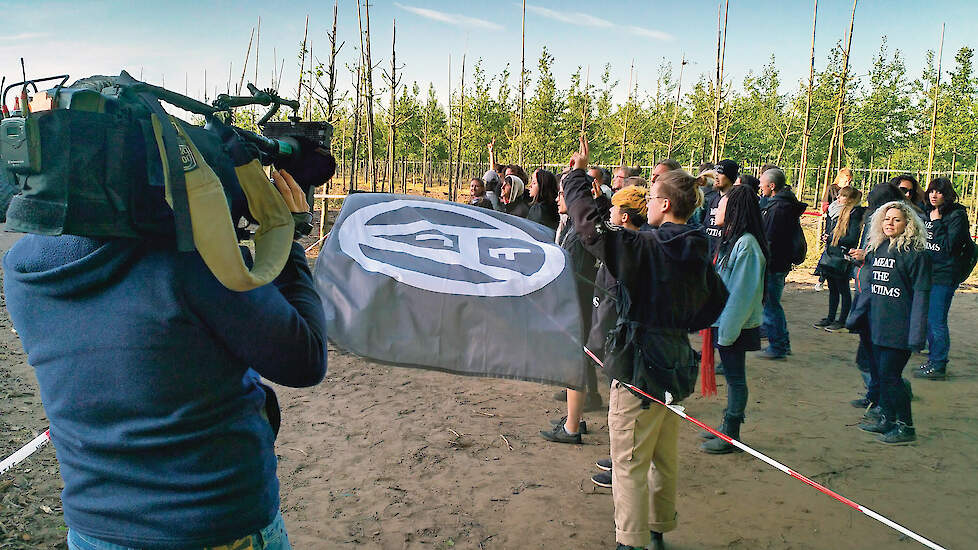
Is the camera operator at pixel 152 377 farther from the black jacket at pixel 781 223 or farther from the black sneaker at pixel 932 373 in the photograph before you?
the black sneaker at pixel 932 373

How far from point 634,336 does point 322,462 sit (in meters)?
2.32

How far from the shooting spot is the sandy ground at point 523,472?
3818mm

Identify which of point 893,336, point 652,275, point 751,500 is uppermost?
point 652,275

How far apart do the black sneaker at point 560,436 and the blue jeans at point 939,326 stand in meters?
4.24

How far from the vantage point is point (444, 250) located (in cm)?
242

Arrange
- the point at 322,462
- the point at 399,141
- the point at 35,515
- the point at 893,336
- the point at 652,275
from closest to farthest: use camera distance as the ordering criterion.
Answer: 1. the point at 652,275
2. the point at 35,515
3. the point at 322,462
4. the point at 893,336
5. the point at 399,141

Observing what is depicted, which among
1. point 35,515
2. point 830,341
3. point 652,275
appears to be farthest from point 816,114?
point 35,515

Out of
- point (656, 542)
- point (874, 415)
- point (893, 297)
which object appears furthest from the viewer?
point (874, 415)

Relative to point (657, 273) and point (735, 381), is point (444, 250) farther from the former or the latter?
point (735, 381)

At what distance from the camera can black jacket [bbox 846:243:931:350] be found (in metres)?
5.12

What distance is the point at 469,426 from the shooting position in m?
5.36

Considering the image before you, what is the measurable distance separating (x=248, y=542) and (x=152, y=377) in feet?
1.33

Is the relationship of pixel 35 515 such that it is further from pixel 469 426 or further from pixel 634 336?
pixel 634 336

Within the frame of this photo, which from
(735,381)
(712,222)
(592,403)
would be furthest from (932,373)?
(592,403)
